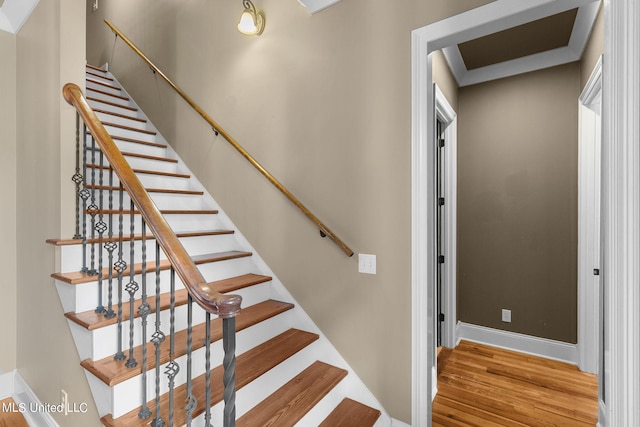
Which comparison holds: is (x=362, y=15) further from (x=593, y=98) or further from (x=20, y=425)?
(x=20, y=425)

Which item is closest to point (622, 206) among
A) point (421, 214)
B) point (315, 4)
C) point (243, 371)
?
point (421, 214)

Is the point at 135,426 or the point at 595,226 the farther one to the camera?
the point at 595,226

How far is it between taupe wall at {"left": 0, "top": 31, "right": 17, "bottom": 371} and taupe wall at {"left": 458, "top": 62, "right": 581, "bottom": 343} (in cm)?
397

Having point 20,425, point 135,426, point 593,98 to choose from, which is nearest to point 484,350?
point 593,98

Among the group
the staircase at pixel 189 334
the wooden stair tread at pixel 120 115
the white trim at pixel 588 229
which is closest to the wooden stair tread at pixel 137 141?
the staircase at pixel 189 334

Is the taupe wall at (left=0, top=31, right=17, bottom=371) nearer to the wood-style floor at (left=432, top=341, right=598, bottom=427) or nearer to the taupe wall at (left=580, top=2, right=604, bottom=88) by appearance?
the wood-style floor at (left=432, top=341, right=598, bottom=427)

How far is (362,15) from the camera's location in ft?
6.86

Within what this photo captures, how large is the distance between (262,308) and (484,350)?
2352 mm

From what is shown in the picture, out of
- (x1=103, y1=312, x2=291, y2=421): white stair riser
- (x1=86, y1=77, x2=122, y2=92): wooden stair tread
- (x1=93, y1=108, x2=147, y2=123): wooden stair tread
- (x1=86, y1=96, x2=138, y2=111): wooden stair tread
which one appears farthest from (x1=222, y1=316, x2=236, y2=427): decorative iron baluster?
(x1=86, y1=77, x2=122, y2=92): wooden stair tread

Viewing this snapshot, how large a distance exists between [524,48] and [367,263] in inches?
103

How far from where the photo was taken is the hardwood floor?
2037 mm

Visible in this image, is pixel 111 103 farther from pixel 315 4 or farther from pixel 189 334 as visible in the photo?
pixel 189 334

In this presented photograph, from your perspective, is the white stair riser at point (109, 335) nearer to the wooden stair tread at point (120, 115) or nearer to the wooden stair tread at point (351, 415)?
the wooden stair tread at point (351, 415)

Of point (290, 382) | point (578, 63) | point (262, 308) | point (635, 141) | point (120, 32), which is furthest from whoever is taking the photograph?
point (120, 32)
